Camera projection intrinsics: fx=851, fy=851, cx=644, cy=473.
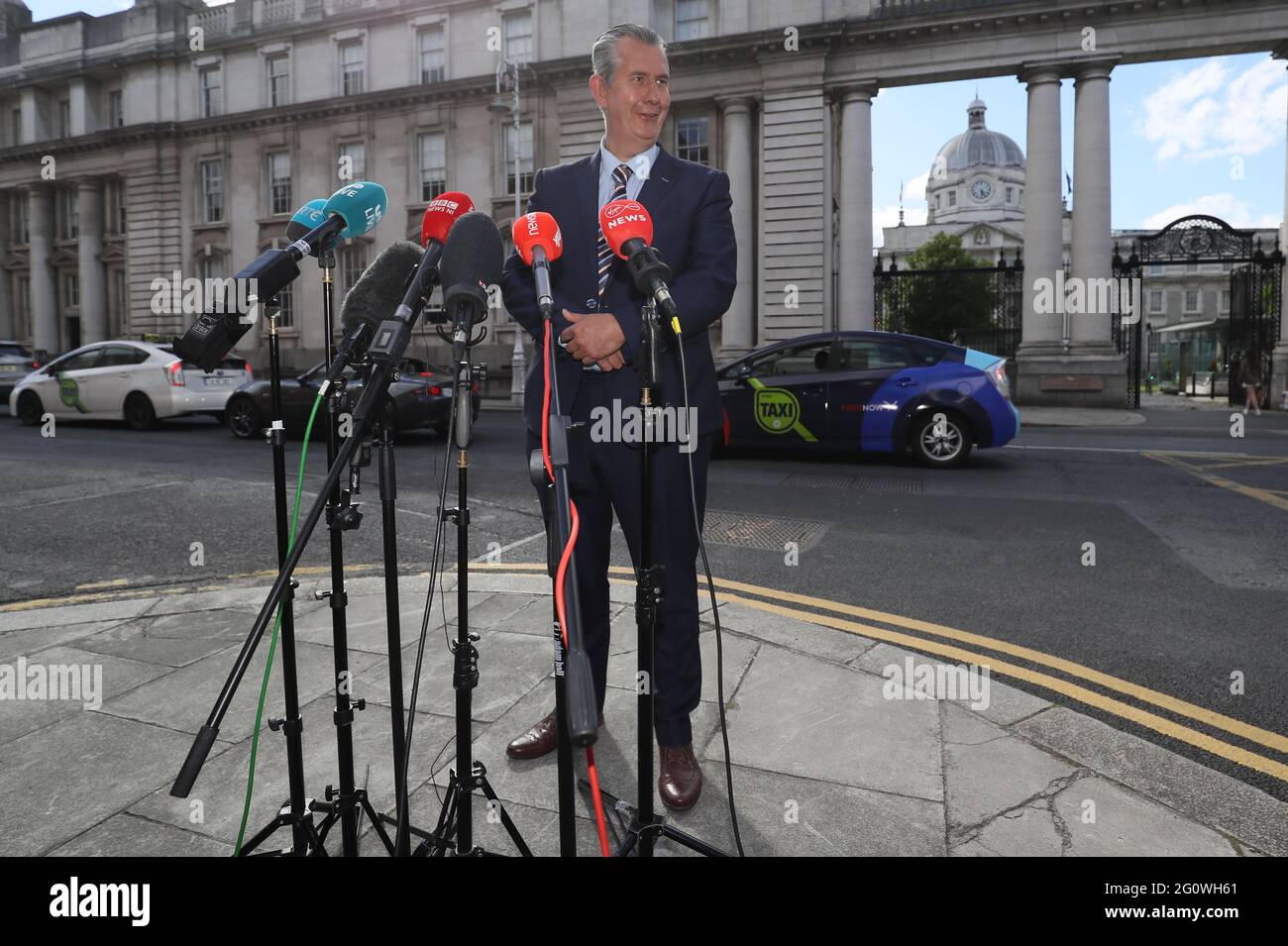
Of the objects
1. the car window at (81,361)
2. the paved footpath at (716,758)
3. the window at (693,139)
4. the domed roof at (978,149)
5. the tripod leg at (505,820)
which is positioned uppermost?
the domed roof at (978,149)

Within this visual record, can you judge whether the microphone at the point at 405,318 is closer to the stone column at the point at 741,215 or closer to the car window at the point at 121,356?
the car window at the point at 121,356

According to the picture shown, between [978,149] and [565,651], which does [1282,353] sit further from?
[978,149]

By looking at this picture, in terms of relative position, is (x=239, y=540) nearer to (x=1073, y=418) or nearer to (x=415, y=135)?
(x=1073, y=418)

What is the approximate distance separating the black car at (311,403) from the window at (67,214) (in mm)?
31451

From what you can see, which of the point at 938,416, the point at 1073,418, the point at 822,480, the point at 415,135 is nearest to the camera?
the point at 822,480

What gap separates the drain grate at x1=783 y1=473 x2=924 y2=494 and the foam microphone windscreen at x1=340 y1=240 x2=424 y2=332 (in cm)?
713

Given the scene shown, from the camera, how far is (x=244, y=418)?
14039mm

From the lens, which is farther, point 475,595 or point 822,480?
point 822,480

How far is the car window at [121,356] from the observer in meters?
15.3

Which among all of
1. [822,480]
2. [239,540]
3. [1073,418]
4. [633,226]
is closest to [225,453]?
[239,540]

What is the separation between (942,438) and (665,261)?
819 cm

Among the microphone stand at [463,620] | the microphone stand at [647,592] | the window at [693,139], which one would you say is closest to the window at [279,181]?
the window at [693,139]

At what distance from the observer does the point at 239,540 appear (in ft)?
22.3
